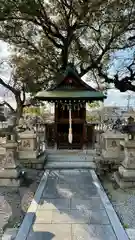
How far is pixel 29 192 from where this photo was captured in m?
7.24

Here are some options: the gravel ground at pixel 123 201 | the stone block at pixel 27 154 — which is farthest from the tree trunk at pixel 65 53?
the gravel ground at pixel 123 201

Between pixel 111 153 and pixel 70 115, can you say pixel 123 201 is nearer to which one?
pixel 111 153

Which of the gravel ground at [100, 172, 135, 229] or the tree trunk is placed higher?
the tree trunk

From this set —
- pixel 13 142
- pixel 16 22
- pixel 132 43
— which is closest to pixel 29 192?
pixel 13 142

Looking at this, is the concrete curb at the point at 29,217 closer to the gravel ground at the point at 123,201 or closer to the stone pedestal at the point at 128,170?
the gravel ground at the point at 123,201

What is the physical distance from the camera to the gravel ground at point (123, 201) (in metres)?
5.41

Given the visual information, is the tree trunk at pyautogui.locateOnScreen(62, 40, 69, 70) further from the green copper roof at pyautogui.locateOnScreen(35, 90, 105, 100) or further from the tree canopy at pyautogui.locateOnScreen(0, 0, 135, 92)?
the green copper roof at pyautogui.locateOnScreen(35, 90, 105, 100)

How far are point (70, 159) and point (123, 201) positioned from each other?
3.63 m

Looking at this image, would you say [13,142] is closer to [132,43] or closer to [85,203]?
[85,203]

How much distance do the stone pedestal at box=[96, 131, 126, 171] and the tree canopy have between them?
6.34m

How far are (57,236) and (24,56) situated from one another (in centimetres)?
1446

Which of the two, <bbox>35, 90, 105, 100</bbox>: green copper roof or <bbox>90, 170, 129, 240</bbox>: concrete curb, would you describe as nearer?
<bbox>90, 170, 129, 240</bbox>: concrete curb

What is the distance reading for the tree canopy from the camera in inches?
526

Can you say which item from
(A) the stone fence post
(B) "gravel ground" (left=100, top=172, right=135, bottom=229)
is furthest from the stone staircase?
(B) "gravel ground" (left=100, top=172, right=135, bottom=229)
